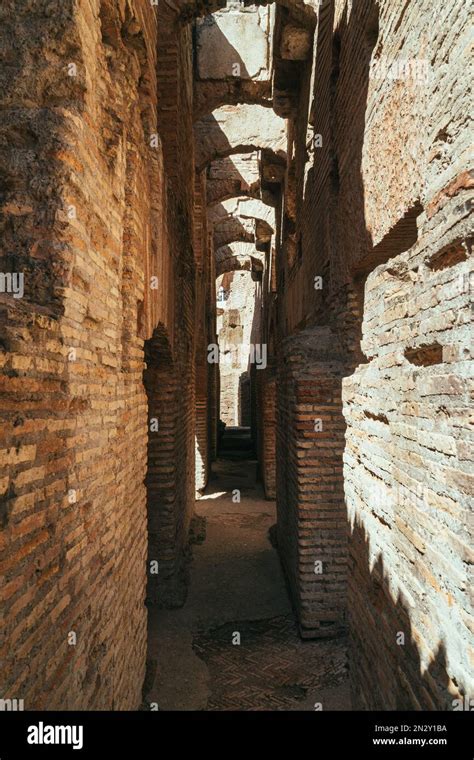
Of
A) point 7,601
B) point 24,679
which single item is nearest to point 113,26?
point 7,601

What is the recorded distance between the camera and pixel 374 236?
169 inches

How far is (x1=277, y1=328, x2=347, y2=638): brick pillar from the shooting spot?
18.9 feet

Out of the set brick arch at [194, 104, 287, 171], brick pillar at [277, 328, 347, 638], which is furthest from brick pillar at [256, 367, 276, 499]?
brick pillar at [277, 328, 347, 638]

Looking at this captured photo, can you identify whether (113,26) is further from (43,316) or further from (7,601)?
(7,601)

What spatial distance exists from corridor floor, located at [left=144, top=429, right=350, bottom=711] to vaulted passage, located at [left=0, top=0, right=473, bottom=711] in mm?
31

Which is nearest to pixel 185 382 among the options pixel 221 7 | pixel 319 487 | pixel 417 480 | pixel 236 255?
pixel 319 487

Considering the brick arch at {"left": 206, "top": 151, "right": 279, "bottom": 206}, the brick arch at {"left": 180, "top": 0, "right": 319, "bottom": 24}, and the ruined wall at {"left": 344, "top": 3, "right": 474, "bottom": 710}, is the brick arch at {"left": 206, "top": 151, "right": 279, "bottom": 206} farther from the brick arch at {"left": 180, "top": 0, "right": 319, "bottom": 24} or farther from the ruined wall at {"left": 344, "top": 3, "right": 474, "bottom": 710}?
the ruined wall at {"left": 344, "top": 3, "right": 474, "bottom": 710}

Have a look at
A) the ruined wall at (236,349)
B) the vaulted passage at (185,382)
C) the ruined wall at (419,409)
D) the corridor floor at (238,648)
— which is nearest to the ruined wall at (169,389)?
the vaulted passage at (185,382)

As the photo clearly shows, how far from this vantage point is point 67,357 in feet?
8.52

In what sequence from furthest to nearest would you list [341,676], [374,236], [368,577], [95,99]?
[341,676] < [374,236] < [368,577] < [95,99]

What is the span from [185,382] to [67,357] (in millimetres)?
5594

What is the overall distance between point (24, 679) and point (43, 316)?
4.81 ft

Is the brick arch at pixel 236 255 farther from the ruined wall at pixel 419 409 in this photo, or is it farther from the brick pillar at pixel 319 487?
the ruined wall at pixel 419 409

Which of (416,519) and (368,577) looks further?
(368,577)
